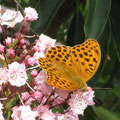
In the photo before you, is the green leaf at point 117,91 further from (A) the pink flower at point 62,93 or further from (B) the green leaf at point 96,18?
(A) the pink flower at point 62,93

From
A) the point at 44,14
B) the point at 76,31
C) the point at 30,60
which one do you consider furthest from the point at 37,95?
the point at 76,31

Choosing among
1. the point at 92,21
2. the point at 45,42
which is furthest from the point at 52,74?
the point at 92,21

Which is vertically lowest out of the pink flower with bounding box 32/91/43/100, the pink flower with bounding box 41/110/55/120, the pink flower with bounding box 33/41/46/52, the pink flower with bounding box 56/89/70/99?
the pink flower with bounding box 41/110/55/120

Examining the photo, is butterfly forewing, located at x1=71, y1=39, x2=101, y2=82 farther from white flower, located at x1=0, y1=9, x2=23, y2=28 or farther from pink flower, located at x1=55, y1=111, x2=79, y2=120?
white flower, located at x1=0, y1=9, x2=23, y2=28

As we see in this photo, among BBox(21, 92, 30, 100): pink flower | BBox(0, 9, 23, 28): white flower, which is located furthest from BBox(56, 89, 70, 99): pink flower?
BBox(0, 9, 23, 28): white flower

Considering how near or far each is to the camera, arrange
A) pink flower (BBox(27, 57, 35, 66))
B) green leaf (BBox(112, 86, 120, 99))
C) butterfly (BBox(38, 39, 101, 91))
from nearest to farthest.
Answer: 1. butterfly (BBox(38, 39, 101, 91))
2. pink flower (BBox(27, 57, 35, 66))
3. green leaf (BBox(112, 86, 120, 99))

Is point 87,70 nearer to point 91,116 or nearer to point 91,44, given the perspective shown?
point 91,44
